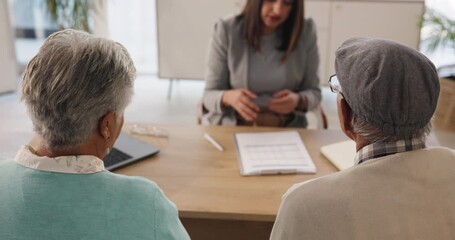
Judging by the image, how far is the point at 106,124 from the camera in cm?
100

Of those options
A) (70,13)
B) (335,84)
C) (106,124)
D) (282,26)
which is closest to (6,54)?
(70,13)

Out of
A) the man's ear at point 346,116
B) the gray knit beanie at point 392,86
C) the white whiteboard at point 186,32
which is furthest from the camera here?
the white whiteboard at point 186,32

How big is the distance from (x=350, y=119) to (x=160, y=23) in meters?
3.42

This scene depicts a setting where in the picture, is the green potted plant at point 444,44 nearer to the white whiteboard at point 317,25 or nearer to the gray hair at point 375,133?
the white whiteboard at point 317,25

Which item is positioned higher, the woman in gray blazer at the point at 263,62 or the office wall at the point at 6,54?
the woman in gray blazer at the point at 263,62

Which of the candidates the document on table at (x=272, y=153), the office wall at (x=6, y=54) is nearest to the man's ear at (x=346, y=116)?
Answer: the document on table at (x=272, y=153)

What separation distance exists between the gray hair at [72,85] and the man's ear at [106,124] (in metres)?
0.01

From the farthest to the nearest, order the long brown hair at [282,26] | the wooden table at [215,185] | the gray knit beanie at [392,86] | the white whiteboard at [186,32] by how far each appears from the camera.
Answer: the white whiteboard at [186,32], the long brown hair at [282,26], the wooden table at [215,185], the gray knit beanie at [392,86]

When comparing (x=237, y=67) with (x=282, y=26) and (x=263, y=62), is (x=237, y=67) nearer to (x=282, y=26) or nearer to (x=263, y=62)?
(x=263, y=62)

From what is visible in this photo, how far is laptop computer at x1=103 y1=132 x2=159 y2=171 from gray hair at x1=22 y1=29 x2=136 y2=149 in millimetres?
597

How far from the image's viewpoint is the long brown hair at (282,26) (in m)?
2.22

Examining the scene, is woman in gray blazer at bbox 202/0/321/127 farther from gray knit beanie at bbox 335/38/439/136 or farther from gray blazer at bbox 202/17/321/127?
gray knit beanie at bbox 335/38/439/136

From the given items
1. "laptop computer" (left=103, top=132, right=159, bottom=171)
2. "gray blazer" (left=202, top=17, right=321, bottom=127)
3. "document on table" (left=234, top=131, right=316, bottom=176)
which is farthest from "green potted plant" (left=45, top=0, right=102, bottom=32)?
"document on table" (left=234, top=131, right=316, bottom=176)

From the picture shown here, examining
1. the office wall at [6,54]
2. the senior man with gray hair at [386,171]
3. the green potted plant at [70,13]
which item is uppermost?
the senior man with gray hair at [386,171]
